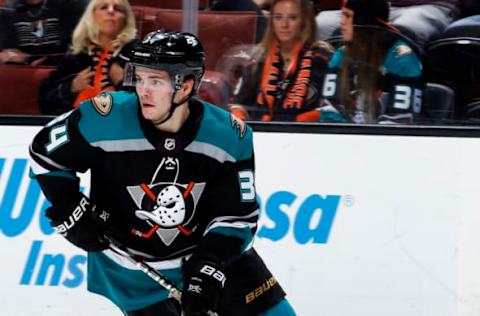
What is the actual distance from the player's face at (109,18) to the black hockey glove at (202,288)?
1.46 m

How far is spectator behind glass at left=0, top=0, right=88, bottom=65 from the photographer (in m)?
4.40

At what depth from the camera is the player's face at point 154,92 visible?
3.08 m

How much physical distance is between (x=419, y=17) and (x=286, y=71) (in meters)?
0.50

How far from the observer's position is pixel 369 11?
4.20 m

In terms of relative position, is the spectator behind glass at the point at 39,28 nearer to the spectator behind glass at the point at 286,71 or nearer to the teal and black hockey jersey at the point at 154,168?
the spectator behind glass at the point at 286,71

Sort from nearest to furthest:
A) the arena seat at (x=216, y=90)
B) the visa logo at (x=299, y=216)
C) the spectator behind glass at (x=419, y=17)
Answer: the spectator behind glass at (x=419, y=17)
the visa logo at (x=299, y=216)
the arena seat at (x=216, y=90)

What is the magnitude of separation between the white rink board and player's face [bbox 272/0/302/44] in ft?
1.14

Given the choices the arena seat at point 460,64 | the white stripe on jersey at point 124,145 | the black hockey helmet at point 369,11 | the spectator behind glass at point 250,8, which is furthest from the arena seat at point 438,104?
the white stripe on jersey at point 124,145

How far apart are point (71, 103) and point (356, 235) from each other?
3.73ft

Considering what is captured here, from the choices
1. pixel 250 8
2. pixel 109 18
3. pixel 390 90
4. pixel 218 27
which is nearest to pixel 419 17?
pixel 390 90

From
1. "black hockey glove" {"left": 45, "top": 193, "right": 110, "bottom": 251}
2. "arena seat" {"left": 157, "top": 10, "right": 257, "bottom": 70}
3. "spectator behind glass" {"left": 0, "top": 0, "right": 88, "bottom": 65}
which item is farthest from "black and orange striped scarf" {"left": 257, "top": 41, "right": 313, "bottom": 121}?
"black hockey glove" {"left": 45, "top": 193, "right": 110, "bottom": 251}

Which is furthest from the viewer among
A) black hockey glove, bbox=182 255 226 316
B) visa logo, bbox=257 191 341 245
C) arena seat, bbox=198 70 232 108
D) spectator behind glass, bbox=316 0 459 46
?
arena seat, bbox=198 70 232 108

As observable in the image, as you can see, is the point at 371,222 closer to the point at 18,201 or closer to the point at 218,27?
the point at 218,27

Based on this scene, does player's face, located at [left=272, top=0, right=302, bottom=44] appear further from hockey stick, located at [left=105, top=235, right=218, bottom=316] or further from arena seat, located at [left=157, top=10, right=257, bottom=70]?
hockey stick, located at [left=105, top=235, right=218, bottom=316]
